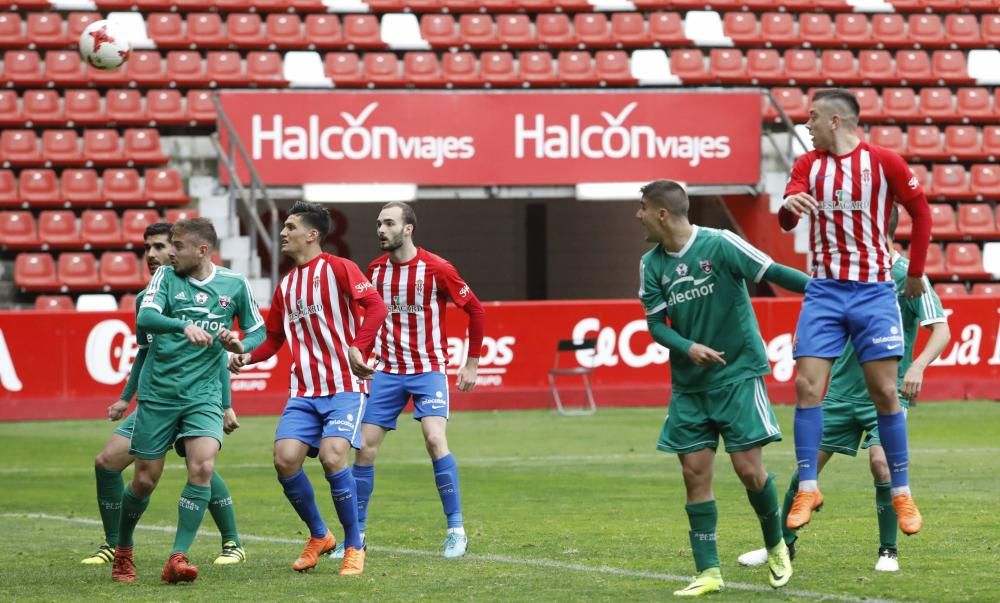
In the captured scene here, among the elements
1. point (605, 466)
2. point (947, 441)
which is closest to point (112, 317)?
point (605, 466)

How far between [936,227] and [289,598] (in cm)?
2092

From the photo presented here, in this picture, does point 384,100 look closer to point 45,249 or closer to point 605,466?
point 45,249

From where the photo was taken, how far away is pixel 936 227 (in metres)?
26.6

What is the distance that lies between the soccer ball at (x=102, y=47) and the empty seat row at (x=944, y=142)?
43.7 ft

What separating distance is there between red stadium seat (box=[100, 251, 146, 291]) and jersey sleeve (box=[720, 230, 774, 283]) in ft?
57.1

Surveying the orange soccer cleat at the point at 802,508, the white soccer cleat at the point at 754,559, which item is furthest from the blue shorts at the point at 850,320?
the white soccer cleat at the point at 754,559

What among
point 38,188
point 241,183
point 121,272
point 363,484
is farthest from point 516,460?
point 38,188

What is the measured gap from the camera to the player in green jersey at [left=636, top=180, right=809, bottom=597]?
291 inches

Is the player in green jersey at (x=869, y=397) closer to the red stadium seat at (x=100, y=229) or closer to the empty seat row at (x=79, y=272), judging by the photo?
the empty seat row at (x=79, y=272)

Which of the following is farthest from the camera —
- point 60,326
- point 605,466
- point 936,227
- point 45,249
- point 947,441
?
point 936,227

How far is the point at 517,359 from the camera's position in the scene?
72.6 feet

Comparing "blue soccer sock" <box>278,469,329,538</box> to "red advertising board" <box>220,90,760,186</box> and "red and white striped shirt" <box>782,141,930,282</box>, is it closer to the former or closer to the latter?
"red and white striped shirt" <box>782,141,930,282</box>

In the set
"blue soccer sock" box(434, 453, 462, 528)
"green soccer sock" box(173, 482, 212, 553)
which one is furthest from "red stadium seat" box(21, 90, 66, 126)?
"green soccer sock" box(173, 482, 212, 553)

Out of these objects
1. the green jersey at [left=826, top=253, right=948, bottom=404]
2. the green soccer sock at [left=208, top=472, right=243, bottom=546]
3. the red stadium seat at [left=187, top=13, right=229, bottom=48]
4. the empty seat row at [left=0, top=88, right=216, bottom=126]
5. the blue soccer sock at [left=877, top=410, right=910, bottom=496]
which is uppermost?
the red stadium seat at [left=187, top=13, right=229, bottom=48]
